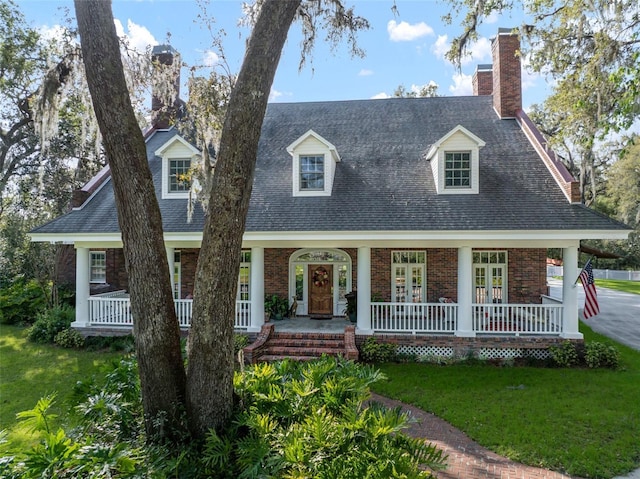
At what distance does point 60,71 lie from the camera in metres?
5.00

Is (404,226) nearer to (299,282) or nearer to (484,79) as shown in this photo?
(299,282)

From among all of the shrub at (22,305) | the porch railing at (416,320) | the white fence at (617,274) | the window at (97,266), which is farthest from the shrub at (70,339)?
the white fence at (617,274)

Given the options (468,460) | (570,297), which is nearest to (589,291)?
(570,297)

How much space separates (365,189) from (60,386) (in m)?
9.31

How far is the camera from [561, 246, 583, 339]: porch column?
10.0 metres

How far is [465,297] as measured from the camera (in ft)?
33.7

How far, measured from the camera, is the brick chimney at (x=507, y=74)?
13648 mm

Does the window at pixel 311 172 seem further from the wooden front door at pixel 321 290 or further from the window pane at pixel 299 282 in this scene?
the window pane at pixel 299 282

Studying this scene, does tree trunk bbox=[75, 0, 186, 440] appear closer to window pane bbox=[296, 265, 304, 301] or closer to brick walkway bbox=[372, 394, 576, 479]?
brick walkway bbox=[372, 394, 576, 479]

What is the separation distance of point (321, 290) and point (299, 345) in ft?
10.8

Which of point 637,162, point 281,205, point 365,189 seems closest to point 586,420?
point 365,189

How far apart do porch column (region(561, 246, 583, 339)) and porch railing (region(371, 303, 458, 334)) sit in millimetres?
2784

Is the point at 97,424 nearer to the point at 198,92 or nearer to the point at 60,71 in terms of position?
the point at 60,71

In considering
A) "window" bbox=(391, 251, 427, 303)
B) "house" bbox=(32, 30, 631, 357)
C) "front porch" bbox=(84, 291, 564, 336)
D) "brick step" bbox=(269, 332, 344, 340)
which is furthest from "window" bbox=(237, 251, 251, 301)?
"window" bbox=(391, 251, 427, 303)
